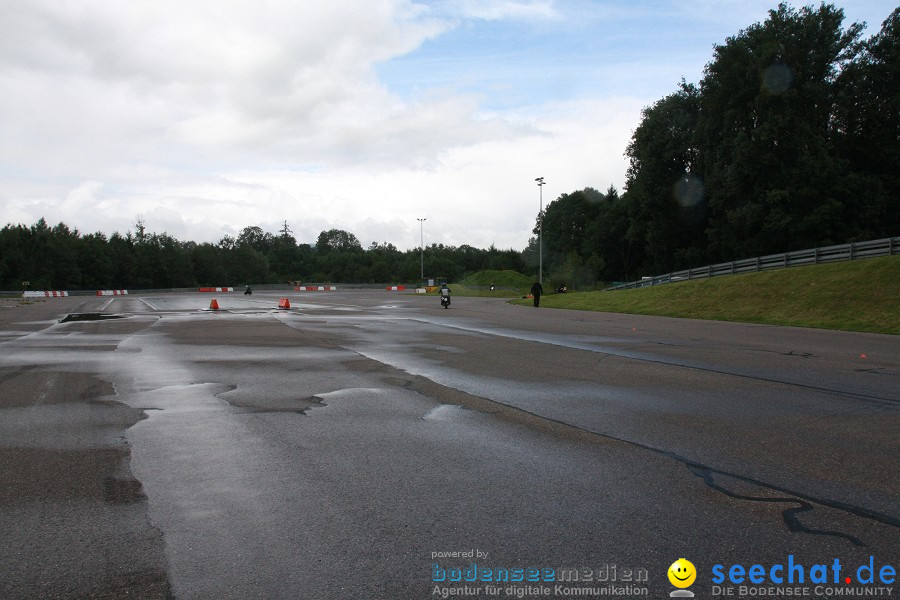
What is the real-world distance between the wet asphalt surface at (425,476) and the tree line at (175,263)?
10698 cm

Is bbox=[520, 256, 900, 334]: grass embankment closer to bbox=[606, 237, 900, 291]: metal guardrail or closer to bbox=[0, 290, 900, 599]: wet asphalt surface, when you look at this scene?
bbox=[606, 237, 900, 291]: metal guardrail

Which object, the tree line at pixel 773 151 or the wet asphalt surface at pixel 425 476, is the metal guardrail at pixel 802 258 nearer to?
the tree line at pixel 773 151

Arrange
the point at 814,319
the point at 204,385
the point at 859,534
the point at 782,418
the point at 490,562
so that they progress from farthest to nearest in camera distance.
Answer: the point at 814,319 < the point at 204,385 < the point at 782,418 < the point at 859,534 < the point at 490,562

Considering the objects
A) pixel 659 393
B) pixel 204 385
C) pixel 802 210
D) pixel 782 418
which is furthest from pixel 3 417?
pixel 802 210

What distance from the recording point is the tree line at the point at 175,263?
103062mm

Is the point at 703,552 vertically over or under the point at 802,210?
under

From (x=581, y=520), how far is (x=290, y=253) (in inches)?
6623

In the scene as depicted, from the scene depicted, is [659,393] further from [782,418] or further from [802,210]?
[802,210]

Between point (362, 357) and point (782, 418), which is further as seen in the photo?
point (362, 357)

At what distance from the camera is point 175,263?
125812mm

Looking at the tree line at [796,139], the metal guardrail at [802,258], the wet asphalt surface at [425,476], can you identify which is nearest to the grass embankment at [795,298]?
the metal guardrail at [802,258]

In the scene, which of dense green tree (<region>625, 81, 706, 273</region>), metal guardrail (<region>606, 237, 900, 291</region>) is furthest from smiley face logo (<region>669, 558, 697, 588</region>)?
dense green tree (<region>625, 81, 706, 273</region>)

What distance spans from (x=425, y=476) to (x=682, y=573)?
233cm

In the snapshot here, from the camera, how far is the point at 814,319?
25.1 m
